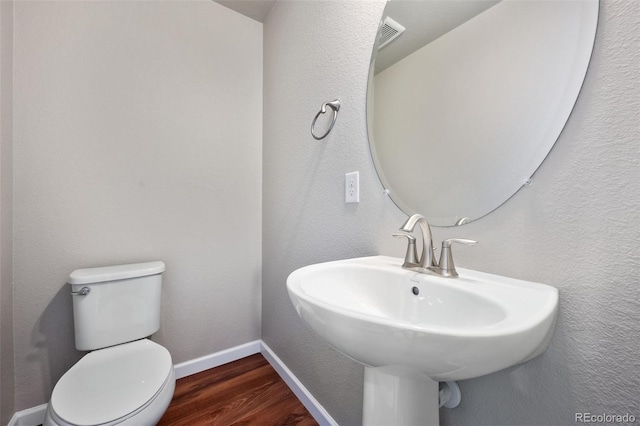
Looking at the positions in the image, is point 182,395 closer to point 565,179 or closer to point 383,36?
point 565,179

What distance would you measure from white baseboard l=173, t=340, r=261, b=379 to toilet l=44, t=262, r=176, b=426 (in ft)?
1.24

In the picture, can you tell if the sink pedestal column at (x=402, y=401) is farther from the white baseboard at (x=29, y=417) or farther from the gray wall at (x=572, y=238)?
the white baseboard at (x=29, y=417)

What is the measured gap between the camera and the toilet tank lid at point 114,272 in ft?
3.43

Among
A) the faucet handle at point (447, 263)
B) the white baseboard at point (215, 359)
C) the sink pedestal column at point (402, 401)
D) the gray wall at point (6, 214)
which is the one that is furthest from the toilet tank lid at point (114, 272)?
the faucet handle at point (447, 263)

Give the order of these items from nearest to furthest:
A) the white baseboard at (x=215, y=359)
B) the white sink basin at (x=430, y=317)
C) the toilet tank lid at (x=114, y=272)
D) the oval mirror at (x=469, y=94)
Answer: the white sink basin at (x=430, y=317)
the oval mirror at (x=469, y=94)
the toilet tank lid at (x=114, y=272)
the white baseboard at (x=215, y=359)

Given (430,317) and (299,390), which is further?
(299,390)

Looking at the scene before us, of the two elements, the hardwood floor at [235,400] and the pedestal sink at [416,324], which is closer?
the pedestal sink at [416,324]

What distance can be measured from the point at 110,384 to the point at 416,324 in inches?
42.4

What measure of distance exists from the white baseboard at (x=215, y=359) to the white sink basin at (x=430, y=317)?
1246 millimetres

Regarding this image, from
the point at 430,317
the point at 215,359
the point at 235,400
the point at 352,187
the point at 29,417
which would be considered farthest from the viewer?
the point at 215,359

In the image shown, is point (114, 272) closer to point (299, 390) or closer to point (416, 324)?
point (299, 390)

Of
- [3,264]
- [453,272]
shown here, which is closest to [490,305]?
[453,272]

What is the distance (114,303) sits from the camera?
1.10 meters

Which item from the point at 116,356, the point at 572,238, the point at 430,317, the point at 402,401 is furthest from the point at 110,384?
the point at 572,238
